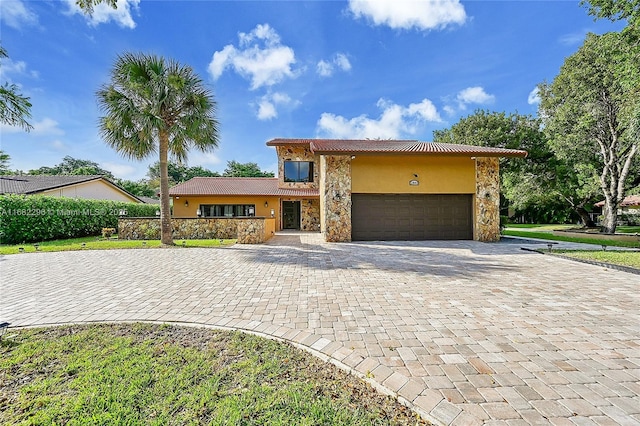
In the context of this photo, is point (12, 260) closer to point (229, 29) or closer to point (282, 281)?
point (282, 281)

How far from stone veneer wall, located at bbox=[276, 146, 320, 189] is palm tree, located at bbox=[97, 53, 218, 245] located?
26.4 ft

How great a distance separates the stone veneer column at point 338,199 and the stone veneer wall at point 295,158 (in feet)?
25.1

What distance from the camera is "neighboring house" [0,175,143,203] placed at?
20547mm

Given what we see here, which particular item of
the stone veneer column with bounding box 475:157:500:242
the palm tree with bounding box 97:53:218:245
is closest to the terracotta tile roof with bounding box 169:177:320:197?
the palm tree with bounding box 97:53:218:245

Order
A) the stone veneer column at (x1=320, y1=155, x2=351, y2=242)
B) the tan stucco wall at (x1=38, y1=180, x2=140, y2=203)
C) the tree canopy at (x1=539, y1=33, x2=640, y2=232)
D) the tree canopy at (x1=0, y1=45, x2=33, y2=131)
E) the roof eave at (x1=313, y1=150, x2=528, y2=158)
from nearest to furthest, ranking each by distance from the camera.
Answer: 1. the tree canopy at (x1=0, y1=45, x2=33, y2=131)
2. the roof eave at (x1=313, y1=150, x2=528, y2=158)
3. the stone veneer column at (x1=320, y1=155, x2=351, y2=242)
4. the tree canopy at (x1=539, y1=33, x2=640, y2=232)
5. the tan stucco wall at (x1=38, y1=180, x2=140, y2=203)

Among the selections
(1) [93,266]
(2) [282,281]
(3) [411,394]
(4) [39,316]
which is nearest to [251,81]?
(1) [93,266]

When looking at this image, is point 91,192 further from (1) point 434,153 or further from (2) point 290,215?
(1) point 434,153

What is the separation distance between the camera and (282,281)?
19.9 feet

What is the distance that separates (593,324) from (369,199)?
10.1m

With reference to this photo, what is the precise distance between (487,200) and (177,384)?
48.2 feet

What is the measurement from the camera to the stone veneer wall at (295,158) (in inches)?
795

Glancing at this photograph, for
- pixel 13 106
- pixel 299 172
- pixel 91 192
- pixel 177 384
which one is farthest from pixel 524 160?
pixel 91 192

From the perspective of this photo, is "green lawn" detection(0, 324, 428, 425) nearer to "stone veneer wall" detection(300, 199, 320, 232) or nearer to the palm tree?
the palm tree

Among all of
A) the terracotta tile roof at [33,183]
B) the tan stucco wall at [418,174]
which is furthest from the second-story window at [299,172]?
the terracotta tile roof at [33,183]
